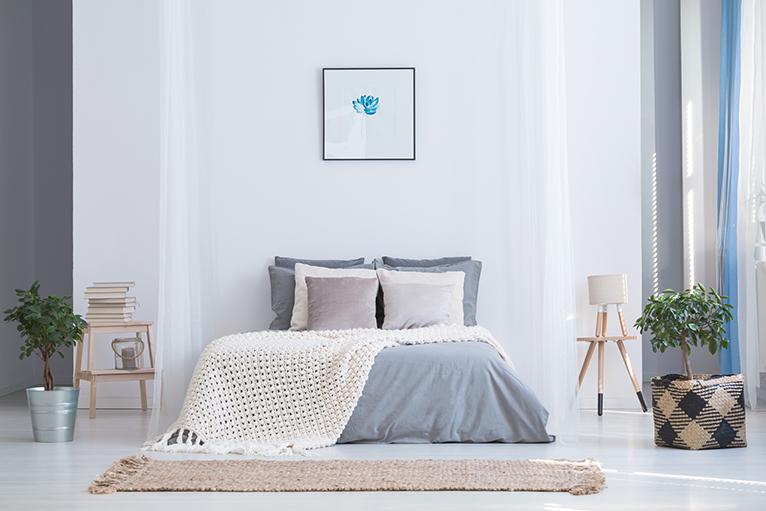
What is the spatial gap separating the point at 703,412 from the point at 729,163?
229 cm

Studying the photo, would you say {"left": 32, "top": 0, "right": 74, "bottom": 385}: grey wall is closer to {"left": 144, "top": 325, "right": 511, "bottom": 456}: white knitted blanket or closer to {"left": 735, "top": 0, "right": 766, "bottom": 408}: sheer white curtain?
{"left": 144, "top": 325, "right": 511, "bottom": 456}: white knitted blanket

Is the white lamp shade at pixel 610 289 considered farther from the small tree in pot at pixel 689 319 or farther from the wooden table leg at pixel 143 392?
the wooden table leg at pixel 143 392

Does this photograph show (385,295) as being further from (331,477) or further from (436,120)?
(331,477)

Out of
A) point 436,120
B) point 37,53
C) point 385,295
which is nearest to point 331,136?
point 436,120

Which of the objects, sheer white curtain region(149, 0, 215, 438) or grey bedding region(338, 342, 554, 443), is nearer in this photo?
grey bedding region(338, 342, 554, 443)

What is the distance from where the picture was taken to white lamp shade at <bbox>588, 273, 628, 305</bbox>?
170 inches

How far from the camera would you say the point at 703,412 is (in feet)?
10.7

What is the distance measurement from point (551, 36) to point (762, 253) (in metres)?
2.08

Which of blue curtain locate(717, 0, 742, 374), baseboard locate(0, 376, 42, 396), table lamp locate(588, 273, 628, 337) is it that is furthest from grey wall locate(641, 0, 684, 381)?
baseboard locate(0, 376, 42, 396)

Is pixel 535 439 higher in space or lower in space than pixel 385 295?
lower

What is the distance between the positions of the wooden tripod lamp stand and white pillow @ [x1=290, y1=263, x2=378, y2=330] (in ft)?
4.57

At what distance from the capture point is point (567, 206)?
350cm

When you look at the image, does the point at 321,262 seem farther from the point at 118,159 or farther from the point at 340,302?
the point at 118,159

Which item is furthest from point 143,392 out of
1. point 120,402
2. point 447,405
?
point 447,405
